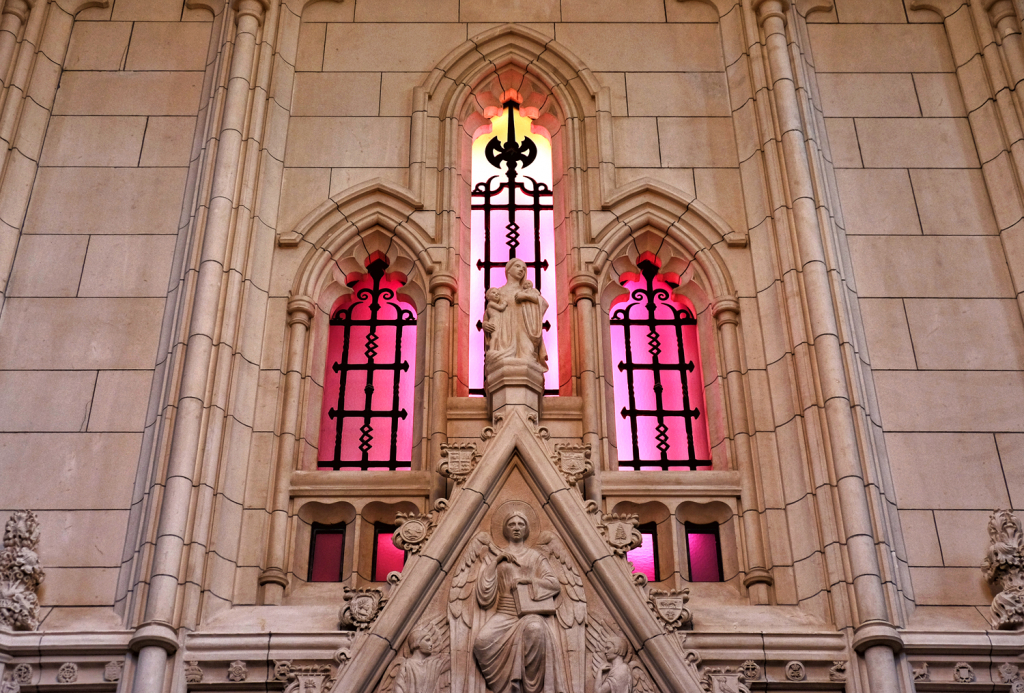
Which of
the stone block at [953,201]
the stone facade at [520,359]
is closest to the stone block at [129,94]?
the stone facade at [520,359]

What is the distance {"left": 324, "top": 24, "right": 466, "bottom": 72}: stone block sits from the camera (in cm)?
1391

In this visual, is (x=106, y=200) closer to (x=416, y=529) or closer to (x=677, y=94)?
(x=416, y=529)

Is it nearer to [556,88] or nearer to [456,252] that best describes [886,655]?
[456,252]

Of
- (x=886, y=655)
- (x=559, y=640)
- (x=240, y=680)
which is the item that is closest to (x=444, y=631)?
(x=559, y=640)

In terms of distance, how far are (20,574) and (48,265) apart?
10.2ft

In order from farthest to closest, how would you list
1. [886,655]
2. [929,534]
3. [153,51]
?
1. [153,51]
2. [929,534]
3. [886,655]

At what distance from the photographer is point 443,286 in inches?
492

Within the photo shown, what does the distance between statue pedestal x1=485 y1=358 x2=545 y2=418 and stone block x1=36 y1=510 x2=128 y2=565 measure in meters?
2.94

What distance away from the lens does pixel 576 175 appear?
1320 cm

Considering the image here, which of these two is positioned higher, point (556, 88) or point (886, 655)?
point (556, 88)

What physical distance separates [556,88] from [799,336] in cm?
378

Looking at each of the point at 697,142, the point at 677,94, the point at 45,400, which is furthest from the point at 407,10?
the point at 45,400

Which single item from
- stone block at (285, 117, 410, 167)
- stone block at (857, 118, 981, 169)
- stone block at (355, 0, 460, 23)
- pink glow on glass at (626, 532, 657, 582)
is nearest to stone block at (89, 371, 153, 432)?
stone block at (285, 117, 410, 167)

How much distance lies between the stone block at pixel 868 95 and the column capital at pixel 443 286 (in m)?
3.92
